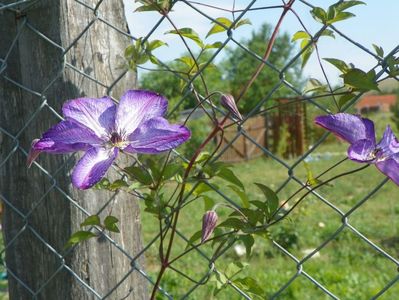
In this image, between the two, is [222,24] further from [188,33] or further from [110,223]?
[110,223]

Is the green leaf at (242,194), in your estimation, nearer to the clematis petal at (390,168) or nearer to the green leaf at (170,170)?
the green leaf at (170,170)

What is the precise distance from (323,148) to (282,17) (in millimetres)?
17793

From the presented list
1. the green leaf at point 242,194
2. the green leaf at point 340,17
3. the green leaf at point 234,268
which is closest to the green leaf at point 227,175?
the green leaf at point 242,194

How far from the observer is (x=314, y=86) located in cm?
88

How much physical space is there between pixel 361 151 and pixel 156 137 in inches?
10.2

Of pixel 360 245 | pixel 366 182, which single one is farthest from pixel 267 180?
pixel 360 245

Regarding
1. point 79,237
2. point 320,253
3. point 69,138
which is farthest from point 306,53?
point 320,253

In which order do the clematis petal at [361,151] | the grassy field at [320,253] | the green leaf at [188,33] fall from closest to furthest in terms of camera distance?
1. the clematis petal at [361,151]
2. the green leaf at [188,33]
3. the grassy field at [320,253]

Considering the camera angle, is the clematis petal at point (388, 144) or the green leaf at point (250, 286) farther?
the green leaf at point (250, 286)

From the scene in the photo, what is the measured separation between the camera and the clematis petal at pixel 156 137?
0.82 m

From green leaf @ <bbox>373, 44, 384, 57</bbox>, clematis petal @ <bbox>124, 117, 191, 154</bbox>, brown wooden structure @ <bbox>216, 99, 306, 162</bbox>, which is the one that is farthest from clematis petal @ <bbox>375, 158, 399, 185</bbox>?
brown wooden structure @ <bbox>216, 99, 306, 162</bbox>

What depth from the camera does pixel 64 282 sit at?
1160 mm

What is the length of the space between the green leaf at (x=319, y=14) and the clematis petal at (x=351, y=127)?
0.13 metres

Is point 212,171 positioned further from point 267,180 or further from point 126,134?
point 267,180
